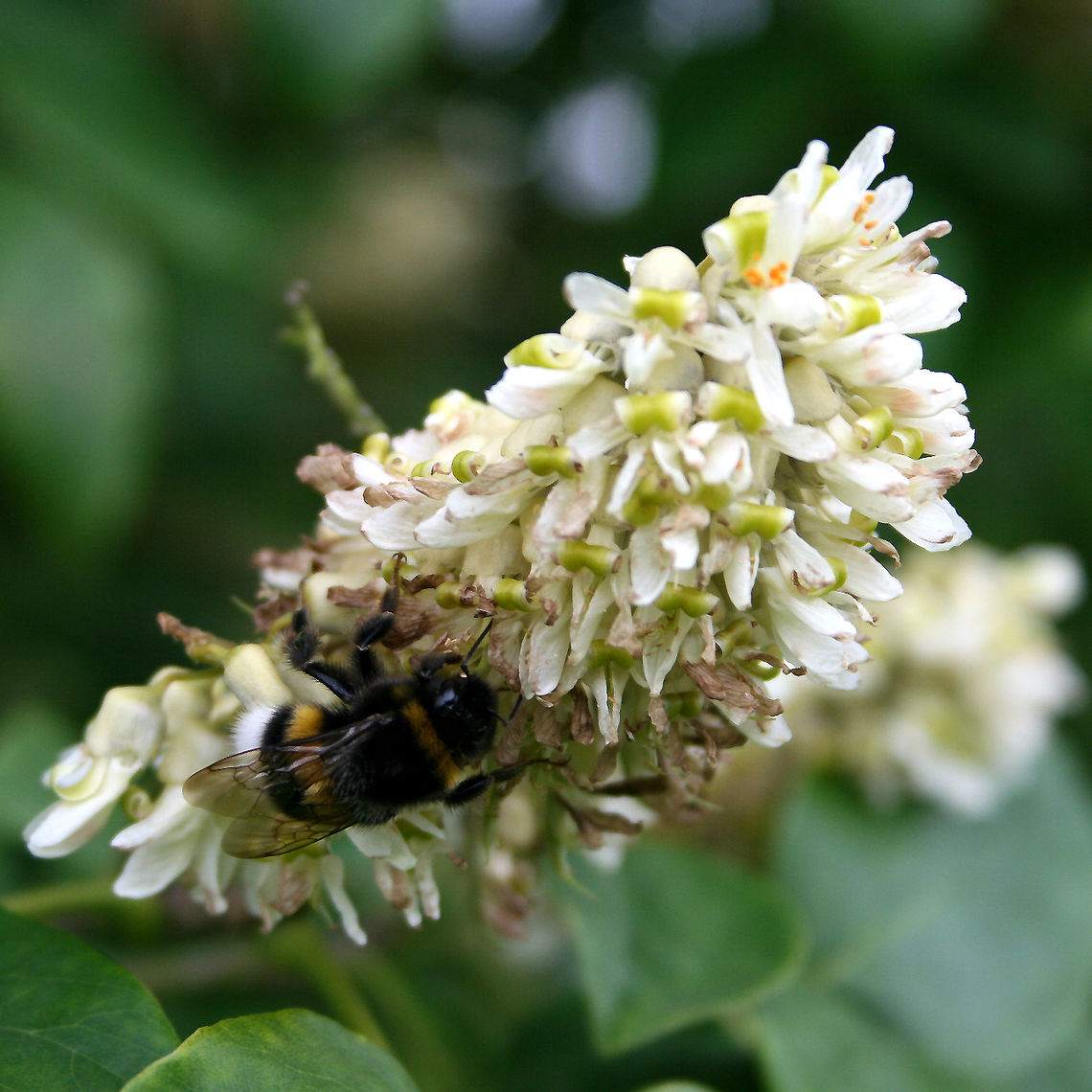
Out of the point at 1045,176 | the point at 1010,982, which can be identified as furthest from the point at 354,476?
the point at 1045,176

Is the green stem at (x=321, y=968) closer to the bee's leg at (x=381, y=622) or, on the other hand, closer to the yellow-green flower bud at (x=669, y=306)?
the bee's leg at (x=381, y=622)

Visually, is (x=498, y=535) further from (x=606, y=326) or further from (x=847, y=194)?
(x=847, y=194)

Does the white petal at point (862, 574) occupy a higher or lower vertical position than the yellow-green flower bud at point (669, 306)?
lower

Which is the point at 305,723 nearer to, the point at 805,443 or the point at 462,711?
the point at 462,711

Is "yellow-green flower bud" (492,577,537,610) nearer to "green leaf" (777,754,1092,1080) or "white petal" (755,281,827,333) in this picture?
"white petal" (755,281,827,333)

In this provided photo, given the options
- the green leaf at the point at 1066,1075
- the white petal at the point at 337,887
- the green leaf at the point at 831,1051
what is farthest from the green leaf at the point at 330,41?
the green leaf at the point at 1066,1075
